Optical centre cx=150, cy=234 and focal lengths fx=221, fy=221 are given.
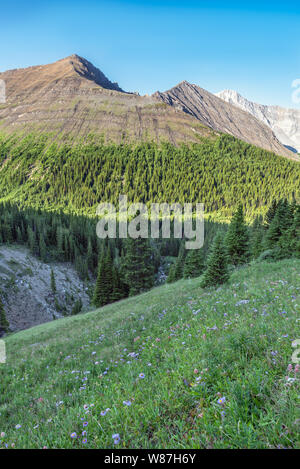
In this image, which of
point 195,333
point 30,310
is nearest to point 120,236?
point 30,310

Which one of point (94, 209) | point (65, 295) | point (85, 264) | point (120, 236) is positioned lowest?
point (65, 295)

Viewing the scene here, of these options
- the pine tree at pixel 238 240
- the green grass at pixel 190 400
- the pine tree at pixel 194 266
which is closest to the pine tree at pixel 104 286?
the pine tree at pixel 194 266

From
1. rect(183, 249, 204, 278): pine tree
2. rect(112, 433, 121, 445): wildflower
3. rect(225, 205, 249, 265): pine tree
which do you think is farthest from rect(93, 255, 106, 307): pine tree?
rect(112, 433, 121, 445): wildflower

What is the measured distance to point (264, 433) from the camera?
196 cm

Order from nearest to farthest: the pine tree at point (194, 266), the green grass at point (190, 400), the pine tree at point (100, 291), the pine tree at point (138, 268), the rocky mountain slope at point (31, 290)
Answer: the green grass at point (190, 400)
the pine tree at point (194, 266)
the pine tree at point (138, 268)
the pine tree at point (100, 291)
the rocky mountain slope at point (31, 290)

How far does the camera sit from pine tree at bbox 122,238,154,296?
36.6 metres

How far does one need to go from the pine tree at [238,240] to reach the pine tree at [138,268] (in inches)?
576

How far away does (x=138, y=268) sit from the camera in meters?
36.8

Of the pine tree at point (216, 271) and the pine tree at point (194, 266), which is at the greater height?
the pine tree at point (216, 271)

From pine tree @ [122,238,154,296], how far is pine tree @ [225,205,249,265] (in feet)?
48.0

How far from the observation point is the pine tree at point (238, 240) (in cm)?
2589

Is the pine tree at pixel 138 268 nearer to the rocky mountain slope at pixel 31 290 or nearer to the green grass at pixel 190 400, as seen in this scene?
the rocky mountain slope at pixel 31 290

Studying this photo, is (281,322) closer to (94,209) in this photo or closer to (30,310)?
(30,310)

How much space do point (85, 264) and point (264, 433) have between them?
294ft
